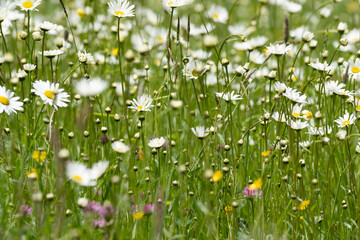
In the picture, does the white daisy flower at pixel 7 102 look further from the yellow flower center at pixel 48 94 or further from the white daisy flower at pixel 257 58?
the white daisy flower at pixel 257 58

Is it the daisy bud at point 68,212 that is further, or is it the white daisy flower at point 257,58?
the white daisy flower at point 257,58

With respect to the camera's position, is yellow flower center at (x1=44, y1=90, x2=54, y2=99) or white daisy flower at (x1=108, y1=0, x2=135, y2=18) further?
white daisy flower at (x1=108, y1=0, x2=135, y2=18)

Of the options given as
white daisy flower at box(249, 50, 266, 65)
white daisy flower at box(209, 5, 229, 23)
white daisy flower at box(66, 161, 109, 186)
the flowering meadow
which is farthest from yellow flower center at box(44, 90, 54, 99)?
white daisy flower at box(209, 5, 229, 23)

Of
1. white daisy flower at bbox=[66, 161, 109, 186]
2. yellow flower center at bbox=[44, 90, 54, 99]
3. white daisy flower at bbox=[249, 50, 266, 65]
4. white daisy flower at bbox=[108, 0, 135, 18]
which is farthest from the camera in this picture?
white daisy flower at bbox=[249, 50, 266, 65]

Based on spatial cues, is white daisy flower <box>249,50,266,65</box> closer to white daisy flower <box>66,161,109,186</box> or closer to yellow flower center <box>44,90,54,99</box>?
yellow flower center <box>44,90,54,99</box>

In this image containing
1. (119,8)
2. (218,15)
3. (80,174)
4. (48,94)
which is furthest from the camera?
(218,15)

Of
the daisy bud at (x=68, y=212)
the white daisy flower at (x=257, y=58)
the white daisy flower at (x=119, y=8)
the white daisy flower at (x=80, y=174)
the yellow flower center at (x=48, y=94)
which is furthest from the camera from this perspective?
the white daisy flower at (x=257, y=58)

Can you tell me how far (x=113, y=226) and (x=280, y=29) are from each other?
3792 millimetres

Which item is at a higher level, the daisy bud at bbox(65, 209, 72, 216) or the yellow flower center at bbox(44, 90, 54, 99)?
the yellow flower center at bbox(44, 90, 54, 99)

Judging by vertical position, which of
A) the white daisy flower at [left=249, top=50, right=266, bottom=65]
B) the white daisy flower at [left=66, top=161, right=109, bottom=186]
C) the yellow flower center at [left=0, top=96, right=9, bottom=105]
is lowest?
the white daisy flower at [left=249, top=50, right=266, bottom=65]

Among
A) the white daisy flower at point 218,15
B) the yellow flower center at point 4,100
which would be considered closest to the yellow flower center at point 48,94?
the yellow flower center at point 4,100

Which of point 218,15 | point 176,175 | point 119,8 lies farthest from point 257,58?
point 176,175

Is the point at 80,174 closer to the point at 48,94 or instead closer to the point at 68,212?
the point at 68,212

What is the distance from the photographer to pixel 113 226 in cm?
138
